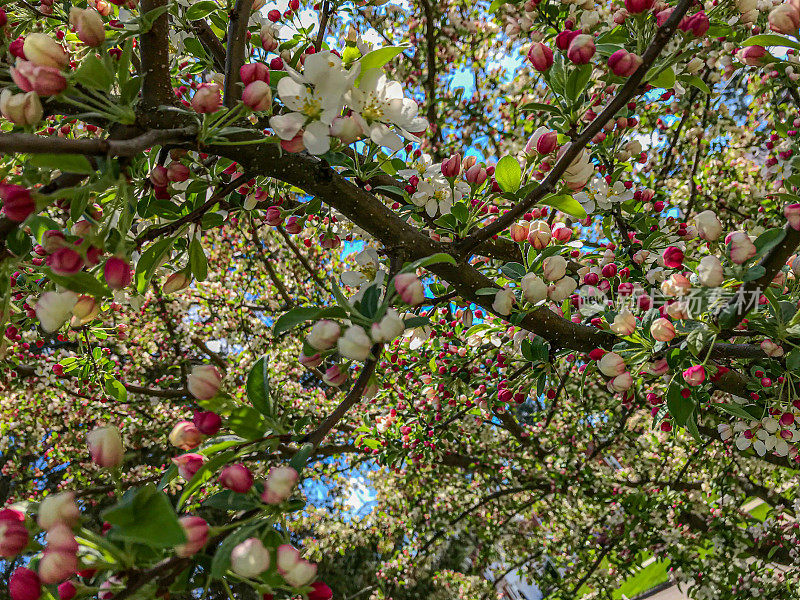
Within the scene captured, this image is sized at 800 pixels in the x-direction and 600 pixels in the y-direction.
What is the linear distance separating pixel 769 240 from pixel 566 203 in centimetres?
37

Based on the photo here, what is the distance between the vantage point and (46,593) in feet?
2.20

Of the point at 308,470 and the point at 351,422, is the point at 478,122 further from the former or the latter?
the point at 308,470

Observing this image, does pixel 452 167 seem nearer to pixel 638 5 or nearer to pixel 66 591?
pixel 638 5

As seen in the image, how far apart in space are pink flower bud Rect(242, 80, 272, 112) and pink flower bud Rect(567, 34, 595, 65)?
20.3 inches

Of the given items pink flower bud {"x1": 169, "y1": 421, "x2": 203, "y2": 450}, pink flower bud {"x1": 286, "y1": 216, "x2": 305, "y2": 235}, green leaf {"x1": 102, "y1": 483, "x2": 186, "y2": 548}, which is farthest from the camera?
pink flower bud {"x1": 286, "y1": 216, "x2": 305, "y2": 235}

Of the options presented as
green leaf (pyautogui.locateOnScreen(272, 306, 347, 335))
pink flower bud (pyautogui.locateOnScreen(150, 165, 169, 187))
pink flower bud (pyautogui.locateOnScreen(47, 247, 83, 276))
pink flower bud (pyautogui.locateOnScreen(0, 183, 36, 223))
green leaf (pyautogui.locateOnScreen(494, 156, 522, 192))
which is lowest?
green leaf (pyautogui.locateOnScreen(272, 306, 347, 335))

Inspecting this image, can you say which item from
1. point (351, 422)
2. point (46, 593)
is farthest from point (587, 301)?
point (351, 422)

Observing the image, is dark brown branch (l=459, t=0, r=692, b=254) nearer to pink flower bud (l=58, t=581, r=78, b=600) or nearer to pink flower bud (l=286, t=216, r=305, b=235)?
pink flower bud (l=286, t=216, r=305, b=235)

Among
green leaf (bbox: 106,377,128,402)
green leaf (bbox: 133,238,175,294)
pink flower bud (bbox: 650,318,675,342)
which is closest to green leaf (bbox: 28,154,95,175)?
green leaf (bbox: 133,238,175,294)

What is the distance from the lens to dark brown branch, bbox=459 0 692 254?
2.77 feet

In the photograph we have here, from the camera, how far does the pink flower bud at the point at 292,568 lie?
0.68m

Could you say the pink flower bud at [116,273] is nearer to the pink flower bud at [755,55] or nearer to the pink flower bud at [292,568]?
the pink flower bud at [292,568]

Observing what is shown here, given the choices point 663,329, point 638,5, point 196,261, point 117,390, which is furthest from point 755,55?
point 117,390

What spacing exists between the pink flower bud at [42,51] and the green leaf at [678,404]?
123 cm
